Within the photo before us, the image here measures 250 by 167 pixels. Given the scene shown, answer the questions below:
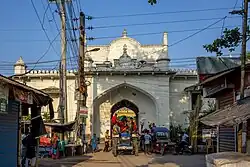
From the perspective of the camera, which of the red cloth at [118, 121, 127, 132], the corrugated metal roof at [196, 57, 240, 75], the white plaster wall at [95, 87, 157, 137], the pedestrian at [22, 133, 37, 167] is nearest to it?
the pedestrian at [22, 133, 37, 167]

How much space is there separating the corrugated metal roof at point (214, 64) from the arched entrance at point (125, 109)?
14.4m

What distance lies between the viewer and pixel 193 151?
908 inches

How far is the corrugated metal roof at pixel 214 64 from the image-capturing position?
1616cm

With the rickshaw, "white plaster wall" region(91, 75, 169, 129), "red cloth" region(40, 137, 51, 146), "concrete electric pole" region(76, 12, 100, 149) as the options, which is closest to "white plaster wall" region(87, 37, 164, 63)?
"white plaster wall" region(91, 75, 169, 129)

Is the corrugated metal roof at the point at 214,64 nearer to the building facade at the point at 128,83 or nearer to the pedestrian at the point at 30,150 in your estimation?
the pedestrian at the point at 30,150

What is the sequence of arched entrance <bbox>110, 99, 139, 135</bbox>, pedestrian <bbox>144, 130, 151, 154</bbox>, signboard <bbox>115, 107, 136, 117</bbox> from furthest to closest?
signboard <bbox>115, 107, 136, 117</bbox> < arched entrance <bbox>110, 99, 139, 135</bbox> < pedestrian <bbox>144, 130, 151, 154</bbox>

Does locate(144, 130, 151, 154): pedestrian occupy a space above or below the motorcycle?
above

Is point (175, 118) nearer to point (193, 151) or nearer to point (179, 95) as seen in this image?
point (179, 95)

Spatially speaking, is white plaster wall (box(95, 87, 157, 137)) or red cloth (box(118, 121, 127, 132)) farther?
white plaster wall (box(95, 87, 157, 137))

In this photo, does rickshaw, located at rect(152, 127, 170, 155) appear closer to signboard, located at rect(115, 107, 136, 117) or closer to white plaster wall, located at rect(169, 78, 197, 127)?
white plaster wall, located at rect(169, 78, 197, 127)

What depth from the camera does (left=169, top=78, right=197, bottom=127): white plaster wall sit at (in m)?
29.6

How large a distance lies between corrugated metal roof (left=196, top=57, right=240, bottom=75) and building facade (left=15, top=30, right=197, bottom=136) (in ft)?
39.1

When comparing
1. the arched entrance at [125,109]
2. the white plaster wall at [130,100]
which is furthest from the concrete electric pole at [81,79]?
the arched entrance at [125,109]

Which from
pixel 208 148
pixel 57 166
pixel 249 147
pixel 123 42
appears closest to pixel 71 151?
pixel 57 166
